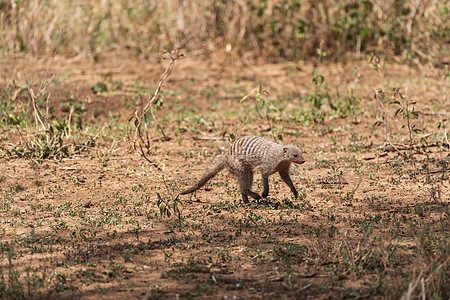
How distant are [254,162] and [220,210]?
622 mm

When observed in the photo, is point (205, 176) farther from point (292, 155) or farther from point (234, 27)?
point (234, 27)

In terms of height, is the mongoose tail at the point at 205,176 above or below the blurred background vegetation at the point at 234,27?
below

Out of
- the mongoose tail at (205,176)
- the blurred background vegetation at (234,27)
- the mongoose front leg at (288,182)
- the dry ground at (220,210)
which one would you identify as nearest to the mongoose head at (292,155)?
the mongoose front leg at (288,182)

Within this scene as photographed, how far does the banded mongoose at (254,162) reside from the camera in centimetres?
562

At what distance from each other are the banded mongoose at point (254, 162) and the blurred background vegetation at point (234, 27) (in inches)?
240

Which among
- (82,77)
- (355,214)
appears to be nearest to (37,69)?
(82,77)

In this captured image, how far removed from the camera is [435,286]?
3.73 meters

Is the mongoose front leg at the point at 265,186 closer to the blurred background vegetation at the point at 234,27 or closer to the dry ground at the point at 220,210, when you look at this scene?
the dry ground at the point at 220,210

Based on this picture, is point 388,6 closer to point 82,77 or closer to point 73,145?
point 82,77

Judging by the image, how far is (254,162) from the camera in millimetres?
5762

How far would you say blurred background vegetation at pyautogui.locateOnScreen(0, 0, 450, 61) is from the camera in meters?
11.4

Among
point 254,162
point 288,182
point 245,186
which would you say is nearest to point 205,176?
point 245,186

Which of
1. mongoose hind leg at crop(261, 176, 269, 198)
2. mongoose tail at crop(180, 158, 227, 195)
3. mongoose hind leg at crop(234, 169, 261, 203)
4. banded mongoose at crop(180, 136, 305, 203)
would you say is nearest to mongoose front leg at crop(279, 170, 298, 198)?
banded mongoose at crop(180, 136, 305, 203)

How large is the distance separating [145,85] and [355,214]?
19.6 feet
